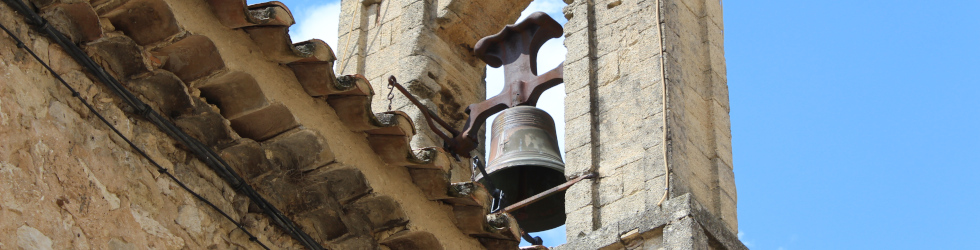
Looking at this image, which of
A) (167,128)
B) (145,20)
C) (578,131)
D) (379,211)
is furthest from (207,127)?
(578,131)

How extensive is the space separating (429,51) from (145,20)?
403 centimetres

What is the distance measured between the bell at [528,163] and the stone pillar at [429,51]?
464 mm

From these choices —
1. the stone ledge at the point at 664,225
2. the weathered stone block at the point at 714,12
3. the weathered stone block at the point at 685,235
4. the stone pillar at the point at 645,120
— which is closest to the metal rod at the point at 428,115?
the stone pillar at the point at 645,120

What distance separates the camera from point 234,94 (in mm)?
4121

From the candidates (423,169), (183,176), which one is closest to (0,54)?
(183,176)

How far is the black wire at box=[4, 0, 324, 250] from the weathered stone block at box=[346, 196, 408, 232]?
168 millimetres

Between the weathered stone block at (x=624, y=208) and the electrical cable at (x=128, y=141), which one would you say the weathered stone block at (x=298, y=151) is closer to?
the electrical cable at (x=128, y=141)

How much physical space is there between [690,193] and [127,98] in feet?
10.6

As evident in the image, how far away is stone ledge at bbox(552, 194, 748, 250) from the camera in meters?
6.41

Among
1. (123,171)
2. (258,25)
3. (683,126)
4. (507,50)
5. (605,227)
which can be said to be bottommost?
(123,171)

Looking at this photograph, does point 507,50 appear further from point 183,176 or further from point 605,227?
point 183,176

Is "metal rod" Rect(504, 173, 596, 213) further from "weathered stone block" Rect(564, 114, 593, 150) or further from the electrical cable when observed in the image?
the electrical cable

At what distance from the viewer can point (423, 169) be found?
462 centimetres

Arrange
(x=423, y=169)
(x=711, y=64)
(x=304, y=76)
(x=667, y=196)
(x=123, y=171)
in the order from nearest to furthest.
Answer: (x=123, y=171) → (x=304, y=76) → (x=423, y=169) → (x=667, y=196) → (x=711, y=64)
